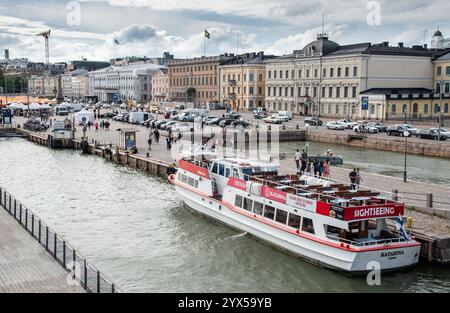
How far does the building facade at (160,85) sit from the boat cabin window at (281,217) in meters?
115

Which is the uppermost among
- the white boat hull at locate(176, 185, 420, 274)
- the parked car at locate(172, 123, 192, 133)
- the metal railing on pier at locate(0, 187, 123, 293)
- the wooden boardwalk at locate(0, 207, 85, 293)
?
the parked car at locate(172, 123, 192, 133)

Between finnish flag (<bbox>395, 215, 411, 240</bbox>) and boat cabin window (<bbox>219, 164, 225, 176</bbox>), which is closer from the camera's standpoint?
finnish flag (<bbox>395, 215, 411, 240</bbox>)

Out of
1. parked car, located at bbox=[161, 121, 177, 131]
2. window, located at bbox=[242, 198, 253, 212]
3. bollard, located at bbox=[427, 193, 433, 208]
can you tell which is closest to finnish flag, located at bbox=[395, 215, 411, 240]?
bollard, located at bbox=[427, 193, 433, 208]

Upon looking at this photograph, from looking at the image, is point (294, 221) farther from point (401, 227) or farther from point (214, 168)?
point (214, 168)

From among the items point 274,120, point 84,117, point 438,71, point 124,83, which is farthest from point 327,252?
point 124,83

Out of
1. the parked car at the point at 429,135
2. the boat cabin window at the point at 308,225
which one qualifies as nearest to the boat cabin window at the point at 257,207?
the boat cabin window at the point at 308,225

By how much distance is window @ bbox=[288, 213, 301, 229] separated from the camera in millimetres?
22916

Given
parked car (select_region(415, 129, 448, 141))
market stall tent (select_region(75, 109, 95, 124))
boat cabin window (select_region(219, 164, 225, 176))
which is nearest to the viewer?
boat cabin window (select_region(219, 164, 225, 176))

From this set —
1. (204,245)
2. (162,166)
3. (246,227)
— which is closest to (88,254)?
(204,245)

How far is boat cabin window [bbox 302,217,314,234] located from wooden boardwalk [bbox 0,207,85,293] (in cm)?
978

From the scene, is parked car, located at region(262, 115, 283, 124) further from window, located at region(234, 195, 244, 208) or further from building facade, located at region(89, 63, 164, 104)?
building facade, located at region(89, 63, 164, 104)

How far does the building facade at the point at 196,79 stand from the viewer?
119 meters
